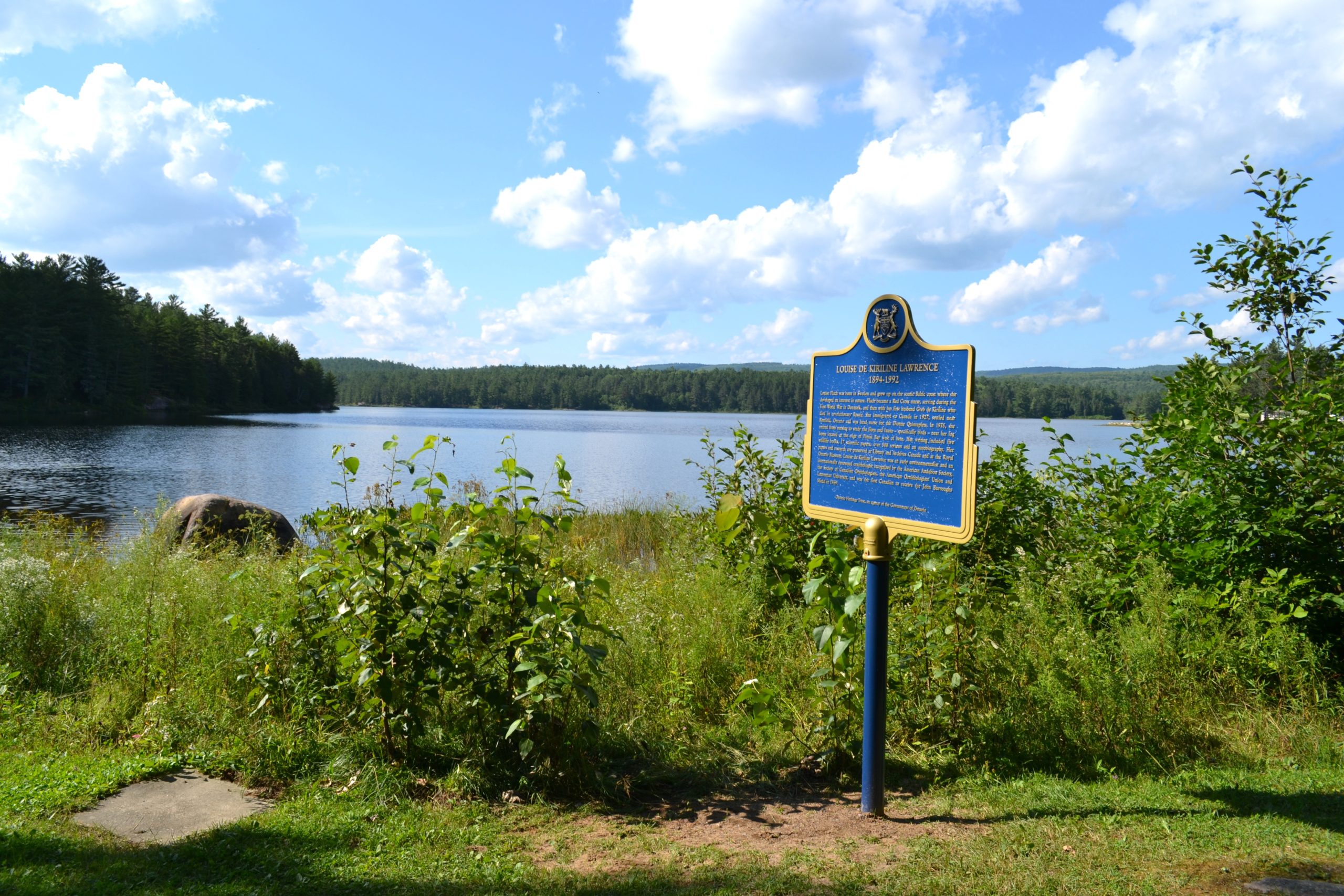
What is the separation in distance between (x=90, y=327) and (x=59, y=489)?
44201 millimetres

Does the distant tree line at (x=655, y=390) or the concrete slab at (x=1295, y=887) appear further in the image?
the distant tree line at (x=655, y=390)

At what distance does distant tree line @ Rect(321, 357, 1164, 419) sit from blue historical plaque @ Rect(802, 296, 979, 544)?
231 feet

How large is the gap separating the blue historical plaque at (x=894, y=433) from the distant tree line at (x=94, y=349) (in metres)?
64.9

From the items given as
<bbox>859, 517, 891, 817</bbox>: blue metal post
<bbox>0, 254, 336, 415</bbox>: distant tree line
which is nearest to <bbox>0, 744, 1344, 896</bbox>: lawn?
<bbox>859, 517, 891, 817</bbox>: blue metal post

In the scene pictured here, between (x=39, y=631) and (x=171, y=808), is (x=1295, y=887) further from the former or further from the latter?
(x=39, y=631)

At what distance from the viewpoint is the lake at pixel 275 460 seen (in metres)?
21.2

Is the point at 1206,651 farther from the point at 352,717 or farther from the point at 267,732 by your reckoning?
the point at 267,732

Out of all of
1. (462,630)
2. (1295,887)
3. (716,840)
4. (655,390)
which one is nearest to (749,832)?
(716,840)

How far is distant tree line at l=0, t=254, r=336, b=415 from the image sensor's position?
55.3 metres

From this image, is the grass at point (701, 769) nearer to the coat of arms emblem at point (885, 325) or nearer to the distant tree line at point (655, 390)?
the coat of arms emblem at point (885, 325)

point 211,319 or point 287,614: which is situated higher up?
point 211,319

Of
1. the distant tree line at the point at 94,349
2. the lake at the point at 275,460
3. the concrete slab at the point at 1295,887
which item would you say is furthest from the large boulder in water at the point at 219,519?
the distant tree line at the point at 94,349

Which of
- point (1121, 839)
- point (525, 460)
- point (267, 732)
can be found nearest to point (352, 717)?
point (267, 732)

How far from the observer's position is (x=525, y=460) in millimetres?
35031
